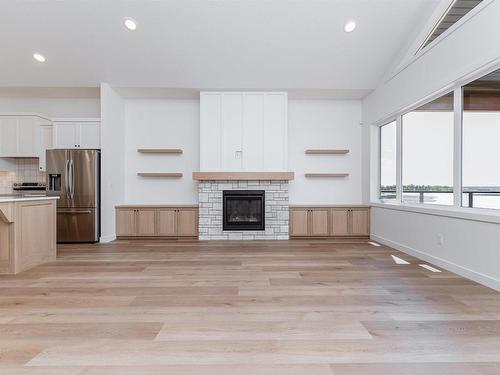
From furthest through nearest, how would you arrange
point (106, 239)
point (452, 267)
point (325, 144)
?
1. point (325, 144)
2. point (106, 239)
3. point (452, 267)

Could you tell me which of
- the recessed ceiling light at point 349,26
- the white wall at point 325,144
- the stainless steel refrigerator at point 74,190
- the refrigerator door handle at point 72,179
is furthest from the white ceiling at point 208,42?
the refrigerator door handle at point 72,179

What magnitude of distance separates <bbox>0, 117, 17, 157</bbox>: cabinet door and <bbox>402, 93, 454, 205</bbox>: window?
7.18m

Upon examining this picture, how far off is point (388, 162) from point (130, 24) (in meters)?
4.98

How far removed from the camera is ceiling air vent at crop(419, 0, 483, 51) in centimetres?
350

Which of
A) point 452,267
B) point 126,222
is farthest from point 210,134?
point 452,267

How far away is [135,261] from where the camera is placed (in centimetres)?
414

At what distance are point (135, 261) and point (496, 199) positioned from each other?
4409 millimetres

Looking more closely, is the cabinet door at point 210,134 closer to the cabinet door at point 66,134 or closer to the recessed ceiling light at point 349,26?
the cabinet door at point 66,134

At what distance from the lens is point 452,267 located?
354 centimetres

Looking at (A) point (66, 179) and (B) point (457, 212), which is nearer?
(B) point (457, 212)

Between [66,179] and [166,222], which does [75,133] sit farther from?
[166,222]

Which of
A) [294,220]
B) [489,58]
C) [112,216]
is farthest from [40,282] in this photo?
[489,58]

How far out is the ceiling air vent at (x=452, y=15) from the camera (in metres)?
3.50

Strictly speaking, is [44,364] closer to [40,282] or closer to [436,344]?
[40,282]
